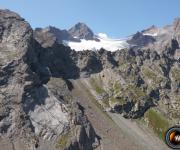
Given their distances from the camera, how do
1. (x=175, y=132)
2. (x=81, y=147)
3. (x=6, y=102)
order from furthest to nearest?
(x=6, y=102) → (x=81, y=147) → (x=175, y=132)

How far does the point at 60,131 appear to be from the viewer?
7579 inches

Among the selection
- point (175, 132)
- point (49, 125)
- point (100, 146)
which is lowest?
point (100, 146)

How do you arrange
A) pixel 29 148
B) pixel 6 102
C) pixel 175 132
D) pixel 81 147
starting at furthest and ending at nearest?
1. pixel 6 102
2. pixel 81 147
3. pixel 29 148
4. pixel 175 132

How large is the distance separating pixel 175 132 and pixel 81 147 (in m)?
178

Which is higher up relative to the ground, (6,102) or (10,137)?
(6,102)

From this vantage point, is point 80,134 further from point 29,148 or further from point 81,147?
point 29,148

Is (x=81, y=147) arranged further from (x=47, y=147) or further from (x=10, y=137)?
(x=10, y=137)

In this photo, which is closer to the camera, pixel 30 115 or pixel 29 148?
pixel 29 148

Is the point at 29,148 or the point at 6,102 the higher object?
the point at 6,102

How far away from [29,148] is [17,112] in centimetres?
2813

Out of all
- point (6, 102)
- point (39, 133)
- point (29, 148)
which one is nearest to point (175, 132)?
point (29, 148)

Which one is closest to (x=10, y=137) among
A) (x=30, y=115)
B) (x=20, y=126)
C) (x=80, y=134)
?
(x=20, y=126)

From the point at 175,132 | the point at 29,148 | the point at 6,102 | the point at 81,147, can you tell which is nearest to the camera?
the point at 175,132

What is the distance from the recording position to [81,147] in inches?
7313
